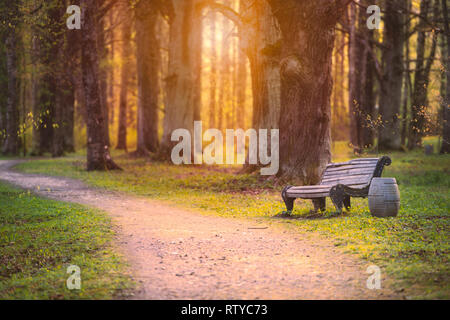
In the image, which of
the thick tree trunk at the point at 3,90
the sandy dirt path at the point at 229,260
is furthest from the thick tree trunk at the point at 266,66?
the thick tree trunk at the point at 3,90

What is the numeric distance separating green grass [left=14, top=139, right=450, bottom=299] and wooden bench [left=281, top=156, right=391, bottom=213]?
1.25 ft

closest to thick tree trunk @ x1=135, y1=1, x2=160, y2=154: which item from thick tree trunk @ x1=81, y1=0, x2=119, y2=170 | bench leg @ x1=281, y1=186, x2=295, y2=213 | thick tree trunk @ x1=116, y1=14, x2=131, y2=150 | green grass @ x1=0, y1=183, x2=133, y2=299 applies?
thick tree trunk @ x1=116, y1=14, x2=131, y2=150

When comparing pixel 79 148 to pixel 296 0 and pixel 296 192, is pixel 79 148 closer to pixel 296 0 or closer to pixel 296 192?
pixel 296 0

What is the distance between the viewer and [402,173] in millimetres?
18859

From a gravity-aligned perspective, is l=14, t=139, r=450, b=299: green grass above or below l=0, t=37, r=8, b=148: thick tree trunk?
below

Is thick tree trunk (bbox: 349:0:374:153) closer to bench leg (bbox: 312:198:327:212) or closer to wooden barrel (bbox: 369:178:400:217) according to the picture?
bench leg (bbox: 312:198:327:212)

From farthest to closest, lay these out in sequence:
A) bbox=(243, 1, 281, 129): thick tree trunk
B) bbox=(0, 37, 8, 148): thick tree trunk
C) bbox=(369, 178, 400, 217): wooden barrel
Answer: bbox=(0, 37, 8, 148): thick tree trunk → bbox=(243, 1, 281, 129): thick tree trunk → bbox=(369, 178, 400, 217): wooden barrel

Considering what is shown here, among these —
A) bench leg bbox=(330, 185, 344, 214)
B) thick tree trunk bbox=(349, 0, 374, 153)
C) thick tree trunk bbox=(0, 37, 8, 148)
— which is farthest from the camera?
thick tree trunk bbox=(0, 37, 8, 148)

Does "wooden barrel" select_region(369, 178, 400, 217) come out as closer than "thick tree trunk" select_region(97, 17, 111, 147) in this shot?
Yes

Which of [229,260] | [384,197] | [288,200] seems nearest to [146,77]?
[288,200]

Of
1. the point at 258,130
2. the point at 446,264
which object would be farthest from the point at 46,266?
the point at 258,130

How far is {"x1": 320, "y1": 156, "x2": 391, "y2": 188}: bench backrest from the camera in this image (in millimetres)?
10680

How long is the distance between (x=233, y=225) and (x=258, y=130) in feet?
28.7

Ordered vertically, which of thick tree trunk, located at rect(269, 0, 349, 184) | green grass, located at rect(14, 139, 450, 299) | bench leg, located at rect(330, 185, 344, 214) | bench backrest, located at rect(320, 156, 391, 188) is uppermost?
thick tree trunk, located at rect(269, 0, 349, 184)
